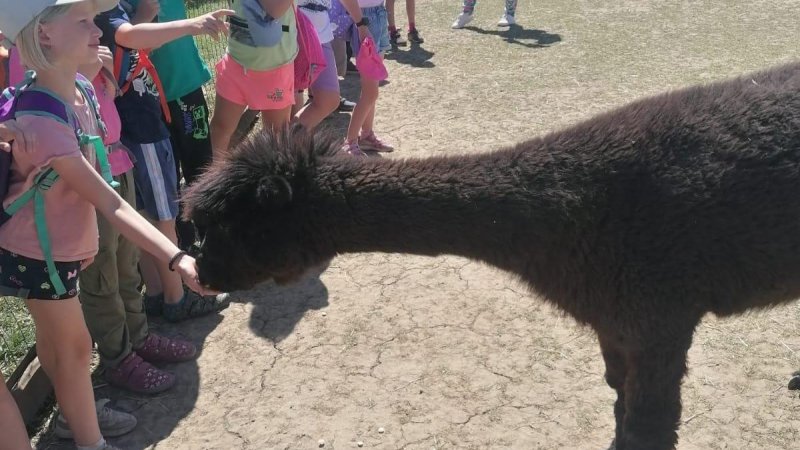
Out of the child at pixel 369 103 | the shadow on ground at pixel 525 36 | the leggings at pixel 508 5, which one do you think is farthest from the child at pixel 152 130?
the leggings at pixel 508 5

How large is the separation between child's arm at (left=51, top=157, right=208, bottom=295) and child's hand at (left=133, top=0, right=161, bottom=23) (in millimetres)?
1241

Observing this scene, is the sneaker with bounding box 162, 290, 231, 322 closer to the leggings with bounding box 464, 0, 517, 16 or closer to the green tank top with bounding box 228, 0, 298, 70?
the green tank top with bounding box 228, 0, 298, 70

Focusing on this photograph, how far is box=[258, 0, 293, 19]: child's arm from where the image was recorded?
393 centimetres

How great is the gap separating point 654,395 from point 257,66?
274cm

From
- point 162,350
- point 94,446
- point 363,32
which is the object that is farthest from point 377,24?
point 94,446

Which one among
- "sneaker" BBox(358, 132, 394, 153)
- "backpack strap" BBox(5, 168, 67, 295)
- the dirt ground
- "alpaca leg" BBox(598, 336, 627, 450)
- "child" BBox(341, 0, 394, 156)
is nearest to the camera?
"backpack strap" BBox(5, 168, 67, 295)

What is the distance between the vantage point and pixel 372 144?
5871 mm

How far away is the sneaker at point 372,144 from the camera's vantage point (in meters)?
5.84

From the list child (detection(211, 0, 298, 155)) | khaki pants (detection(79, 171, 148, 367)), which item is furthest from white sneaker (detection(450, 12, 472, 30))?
khaki pants (detection(79, 171, 148, 367))

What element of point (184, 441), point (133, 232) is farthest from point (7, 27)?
point (184, 441)

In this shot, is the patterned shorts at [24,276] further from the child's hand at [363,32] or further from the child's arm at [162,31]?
the child's hand at [363,32]

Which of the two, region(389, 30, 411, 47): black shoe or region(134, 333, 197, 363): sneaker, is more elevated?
region(134, 333, 197, 363): sneaker

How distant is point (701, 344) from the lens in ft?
11.5

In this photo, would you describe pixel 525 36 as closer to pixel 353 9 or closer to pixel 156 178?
pixel 353 9
